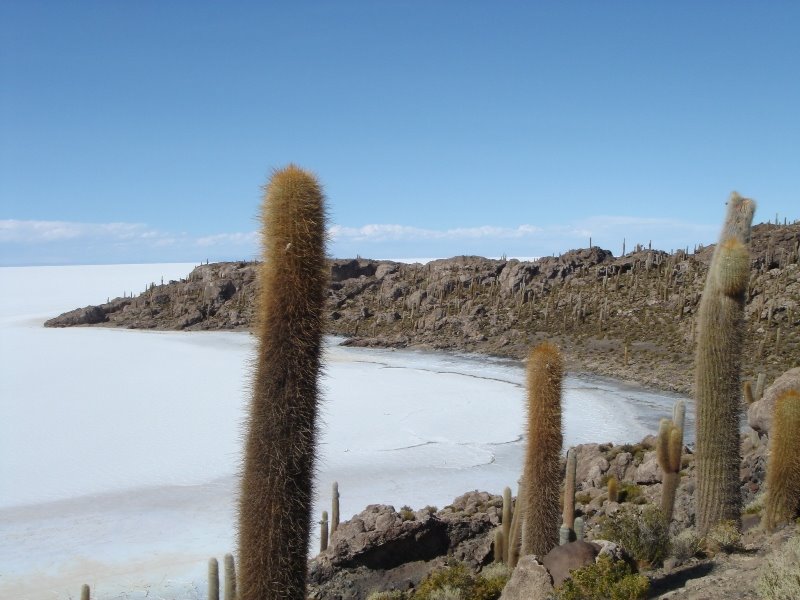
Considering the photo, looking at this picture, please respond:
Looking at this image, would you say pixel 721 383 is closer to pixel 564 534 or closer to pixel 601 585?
pixel 564 534

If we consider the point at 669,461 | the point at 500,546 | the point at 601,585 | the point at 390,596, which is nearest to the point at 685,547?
the point at 601,585

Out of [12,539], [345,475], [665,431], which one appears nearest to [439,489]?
[345,475]

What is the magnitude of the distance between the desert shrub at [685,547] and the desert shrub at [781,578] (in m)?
2.09

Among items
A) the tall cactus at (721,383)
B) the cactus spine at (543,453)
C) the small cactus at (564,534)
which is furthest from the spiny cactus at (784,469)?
the cactus spine at (543,453)

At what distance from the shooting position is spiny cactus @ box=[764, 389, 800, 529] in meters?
7.61

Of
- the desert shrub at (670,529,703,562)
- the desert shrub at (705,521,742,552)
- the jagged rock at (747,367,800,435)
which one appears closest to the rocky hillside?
the jagged rock at (747,367,800,435)

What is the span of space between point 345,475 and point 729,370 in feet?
34.5

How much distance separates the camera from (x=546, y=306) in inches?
1640

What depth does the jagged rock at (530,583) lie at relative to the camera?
224 inches

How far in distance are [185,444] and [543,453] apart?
14146 mm

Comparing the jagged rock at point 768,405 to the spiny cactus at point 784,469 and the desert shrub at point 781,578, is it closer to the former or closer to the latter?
the spiny cactus at point 784,469

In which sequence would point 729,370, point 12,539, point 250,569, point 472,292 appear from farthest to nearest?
point 472,292, point 12,539, point 729,370, point 250,569

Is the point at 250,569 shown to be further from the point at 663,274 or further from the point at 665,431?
the point at 663,274

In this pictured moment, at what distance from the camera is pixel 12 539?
40.3 feet
